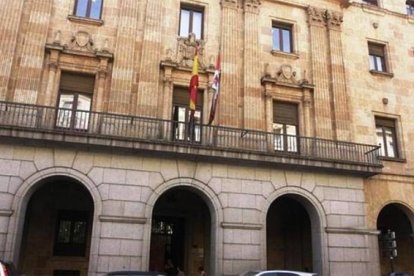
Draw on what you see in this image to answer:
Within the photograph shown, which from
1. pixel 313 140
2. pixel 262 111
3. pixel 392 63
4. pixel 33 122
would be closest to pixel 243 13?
pixel 262 111

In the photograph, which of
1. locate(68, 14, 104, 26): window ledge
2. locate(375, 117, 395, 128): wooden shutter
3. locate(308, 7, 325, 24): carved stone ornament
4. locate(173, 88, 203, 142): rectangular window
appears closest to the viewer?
locate(173, 88, 203, 142): rectangular window

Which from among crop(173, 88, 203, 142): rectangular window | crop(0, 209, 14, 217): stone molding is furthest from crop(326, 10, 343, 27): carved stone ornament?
crop(0, 209, 14, 217): stone molding

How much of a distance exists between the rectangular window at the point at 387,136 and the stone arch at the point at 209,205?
8967 millimetres

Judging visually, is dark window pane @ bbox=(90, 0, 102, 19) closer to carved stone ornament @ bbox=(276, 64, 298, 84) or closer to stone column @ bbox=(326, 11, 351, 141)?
carved stone ornament @ bbox=(276, 64, 298, 84)

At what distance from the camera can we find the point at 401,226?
20.3m

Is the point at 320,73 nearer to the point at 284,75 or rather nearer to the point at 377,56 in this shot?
the point at 284,75

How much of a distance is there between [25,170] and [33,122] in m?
1.78

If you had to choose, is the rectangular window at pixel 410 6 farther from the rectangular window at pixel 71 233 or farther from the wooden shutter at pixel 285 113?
the rectangular window at pixel 71 233

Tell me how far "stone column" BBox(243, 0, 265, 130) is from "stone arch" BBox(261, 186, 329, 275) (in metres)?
2.97

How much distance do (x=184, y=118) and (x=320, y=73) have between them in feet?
22.8

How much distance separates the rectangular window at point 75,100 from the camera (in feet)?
51.2

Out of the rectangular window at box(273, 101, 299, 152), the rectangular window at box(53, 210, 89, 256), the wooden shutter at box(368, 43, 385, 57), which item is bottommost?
the rectangular window at box(53, 210, 89, 256)

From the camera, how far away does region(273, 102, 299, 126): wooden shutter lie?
18.6m

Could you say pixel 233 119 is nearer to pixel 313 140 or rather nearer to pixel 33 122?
pixel 313 140
